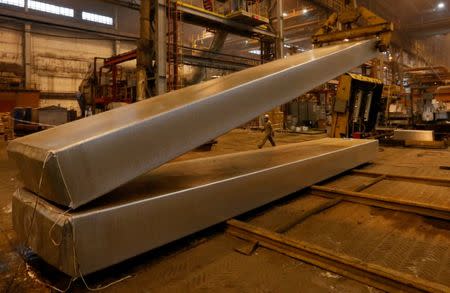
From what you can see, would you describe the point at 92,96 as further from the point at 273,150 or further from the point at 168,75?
the point at 273,150

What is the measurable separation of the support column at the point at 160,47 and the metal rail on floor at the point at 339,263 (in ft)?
21.0

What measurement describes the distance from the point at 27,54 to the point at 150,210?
1589cm

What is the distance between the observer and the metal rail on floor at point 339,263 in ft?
4.44

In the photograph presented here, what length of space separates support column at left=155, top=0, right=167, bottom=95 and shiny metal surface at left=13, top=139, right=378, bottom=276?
559 centimetres

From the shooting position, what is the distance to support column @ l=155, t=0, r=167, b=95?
779 centimetres

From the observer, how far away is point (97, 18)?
653 inches

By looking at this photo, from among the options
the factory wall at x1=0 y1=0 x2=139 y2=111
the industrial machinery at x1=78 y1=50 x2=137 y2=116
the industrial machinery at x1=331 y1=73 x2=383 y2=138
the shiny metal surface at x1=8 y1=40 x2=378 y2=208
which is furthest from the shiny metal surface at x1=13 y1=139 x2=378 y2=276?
the factory wall at x1=0 y1=0 x2=139 y2=111

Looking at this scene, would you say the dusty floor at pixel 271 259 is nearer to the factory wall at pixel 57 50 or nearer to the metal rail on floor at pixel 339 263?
the metal rail on floor at pixel 339 263

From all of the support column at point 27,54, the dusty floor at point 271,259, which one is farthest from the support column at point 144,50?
the support column at point 27,54

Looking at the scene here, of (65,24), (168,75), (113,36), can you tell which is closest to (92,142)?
(168,75)

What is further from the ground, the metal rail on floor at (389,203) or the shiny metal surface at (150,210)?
the shiny metal surface at (150,210)

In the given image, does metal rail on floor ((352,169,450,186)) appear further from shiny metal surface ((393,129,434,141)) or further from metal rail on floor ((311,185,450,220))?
shiny metal surface ((393,129,434,141))

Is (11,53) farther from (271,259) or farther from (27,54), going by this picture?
(271,259)

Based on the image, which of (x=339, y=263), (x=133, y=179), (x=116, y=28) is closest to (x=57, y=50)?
(x=116, y=28)
